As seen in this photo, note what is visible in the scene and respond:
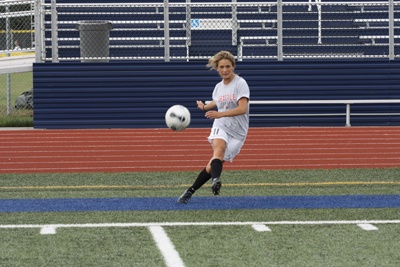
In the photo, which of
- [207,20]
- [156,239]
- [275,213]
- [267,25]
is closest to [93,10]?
[207,20]

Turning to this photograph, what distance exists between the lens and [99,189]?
1248cm

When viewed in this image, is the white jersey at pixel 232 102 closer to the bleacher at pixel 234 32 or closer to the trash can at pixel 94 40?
the bleacher at pixel 234 32

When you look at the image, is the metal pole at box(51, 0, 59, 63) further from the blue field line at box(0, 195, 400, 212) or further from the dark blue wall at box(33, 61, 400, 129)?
the blue field line at box(0, 195, 400, 212)

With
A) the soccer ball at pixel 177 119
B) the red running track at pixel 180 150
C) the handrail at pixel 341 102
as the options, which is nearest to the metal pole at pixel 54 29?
the red running track at pixel 180 150

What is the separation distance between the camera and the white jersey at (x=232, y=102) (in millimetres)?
10320

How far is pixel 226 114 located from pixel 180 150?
21.3 feet

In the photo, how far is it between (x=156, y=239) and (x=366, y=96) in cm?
1287

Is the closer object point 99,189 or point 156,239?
point 156,239

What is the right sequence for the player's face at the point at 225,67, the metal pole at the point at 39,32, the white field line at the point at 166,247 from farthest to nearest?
the metal pole at the point at 39,32 → the player's face at the point at 225,67 → the white field line at the point at 166,247

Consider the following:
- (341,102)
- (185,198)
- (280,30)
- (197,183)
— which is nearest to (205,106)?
(197,183)

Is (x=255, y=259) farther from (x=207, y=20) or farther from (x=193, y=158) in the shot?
(x=207, y=20)

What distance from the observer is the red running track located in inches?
608

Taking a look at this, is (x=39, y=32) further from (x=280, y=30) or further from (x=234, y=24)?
(x=280, y=30)

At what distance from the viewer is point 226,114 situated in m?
10.2
